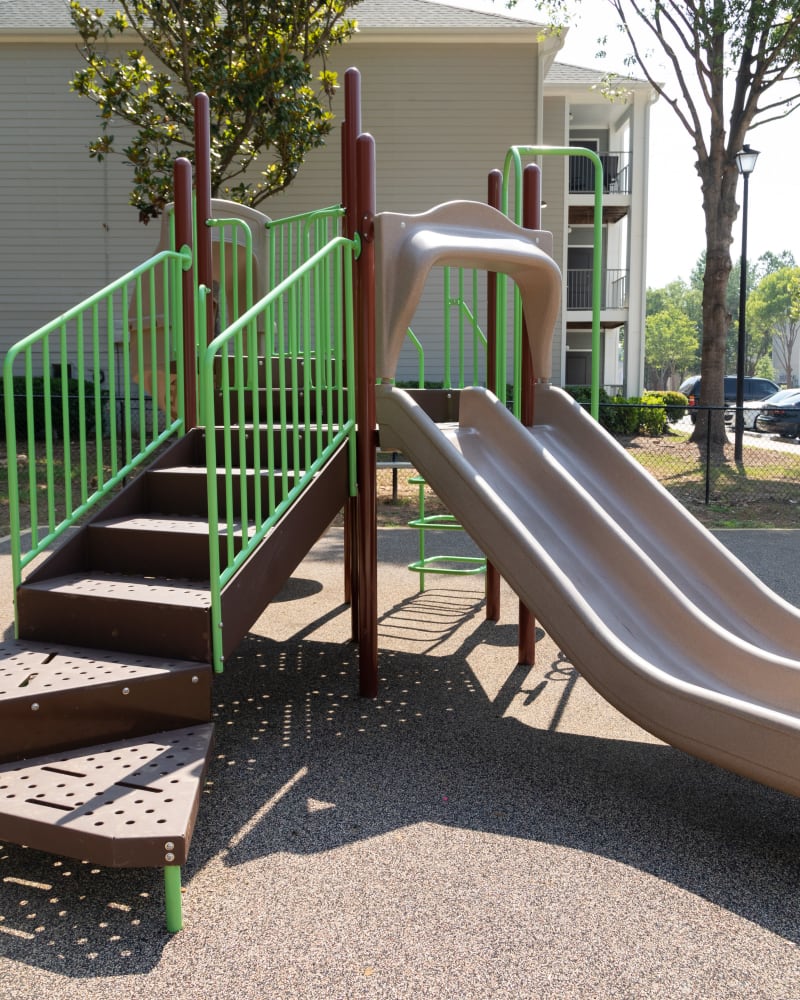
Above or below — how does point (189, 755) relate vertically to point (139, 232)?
below

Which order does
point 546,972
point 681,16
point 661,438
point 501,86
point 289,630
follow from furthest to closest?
point 661,438 → point 501,86 → point 681,16 → point 289,630 → point 546,972

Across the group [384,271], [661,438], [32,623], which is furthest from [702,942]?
[661,438]

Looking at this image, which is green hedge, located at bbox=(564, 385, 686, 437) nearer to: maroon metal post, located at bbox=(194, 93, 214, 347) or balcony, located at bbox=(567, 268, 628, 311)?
balcony, located at bbox=(567, 268, 628, 311)

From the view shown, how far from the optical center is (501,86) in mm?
16438

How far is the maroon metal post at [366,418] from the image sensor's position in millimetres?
4387

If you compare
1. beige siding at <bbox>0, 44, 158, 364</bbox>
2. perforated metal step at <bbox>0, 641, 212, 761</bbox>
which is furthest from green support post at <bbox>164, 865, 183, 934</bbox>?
beige siding at <bbox>0, 44, 158, 364</bbox>

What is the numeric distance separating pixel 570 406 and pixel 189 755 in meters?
2.89

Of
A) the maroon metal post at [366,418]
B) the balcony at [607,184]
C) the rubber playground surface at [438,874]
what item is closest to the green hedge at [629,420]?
the balcony at [607,184]

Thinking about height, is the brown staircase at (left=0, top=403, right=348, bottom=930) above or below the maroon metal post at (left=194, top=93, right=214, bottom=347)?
below

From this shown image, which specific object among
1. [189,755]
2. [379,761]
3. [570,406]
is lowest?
[379,761]

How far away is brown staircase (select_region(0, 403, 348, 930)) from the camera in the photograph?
2.66m

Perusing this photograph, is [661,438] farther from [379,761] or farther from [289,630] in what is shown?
[379,761]

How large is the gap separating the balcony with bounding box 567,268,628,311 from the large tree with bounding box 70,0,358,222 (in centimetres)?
1130

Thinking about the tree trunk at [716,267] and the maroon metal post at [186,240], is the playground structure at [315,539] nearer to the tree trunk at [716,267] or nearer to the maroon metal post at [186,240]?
the maroon metal post at [186,240]
